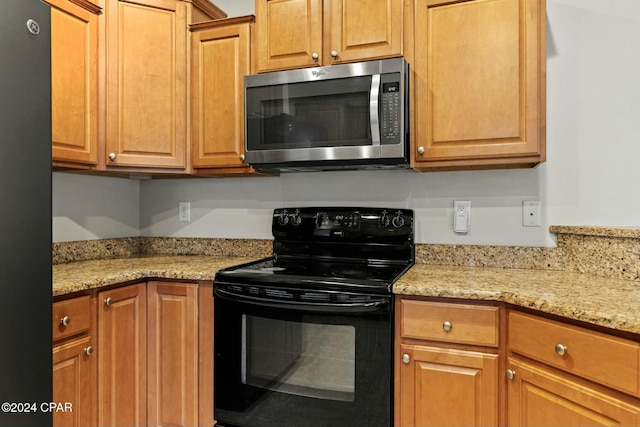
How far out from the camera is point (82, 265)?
2.08m

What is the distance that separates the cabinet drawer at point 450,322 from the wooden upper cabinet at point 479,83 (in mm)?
624

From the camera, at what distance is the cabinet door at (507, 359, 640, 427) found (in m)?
1.12

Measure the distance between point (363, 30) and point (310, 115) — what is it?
44 cm

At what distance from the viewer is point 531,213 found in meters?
1.93

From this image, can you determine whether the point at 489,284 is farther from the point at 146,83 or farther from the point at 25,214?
the point at 146,83

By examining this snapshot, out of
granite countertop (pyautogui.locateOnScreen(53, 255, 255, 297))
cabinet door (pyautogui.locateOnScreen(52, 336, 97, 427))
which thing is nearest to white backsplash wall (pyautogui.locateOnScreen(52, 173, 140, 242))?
granite countertop (pyautogui.locateOnScreen(53, 255, 255, 297))

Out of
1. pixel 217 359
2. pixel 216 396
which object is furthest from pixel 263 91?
pixel 216 396

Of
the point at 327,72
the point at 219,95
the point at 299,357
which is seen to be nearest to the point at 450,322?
the point at 299,357

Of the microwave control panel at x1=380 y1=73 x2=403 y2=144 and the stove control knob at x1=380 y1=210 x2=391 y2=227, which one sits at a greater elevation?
the microwave control panel at x1=380 y1=73 x2=403 y2=144

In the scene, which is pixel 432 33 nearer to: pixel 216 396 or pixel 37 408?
pixel 216 396

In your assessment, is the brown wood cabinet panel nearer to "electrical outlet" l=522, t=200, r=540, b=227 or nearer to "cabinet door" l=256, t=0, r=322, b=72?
"cabinet door" l=256, t=0, r=322, b=72

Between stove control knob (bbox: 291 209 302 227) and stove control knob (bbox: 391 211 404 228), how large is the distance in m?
0.50

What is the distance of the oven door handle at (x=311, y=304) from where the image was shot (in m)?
1.55

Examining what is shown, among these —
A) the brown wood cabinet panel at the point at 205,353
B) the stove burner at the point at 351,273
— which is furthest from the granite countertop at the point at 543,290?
the brown wood cabinet panel at the point at 205,353
